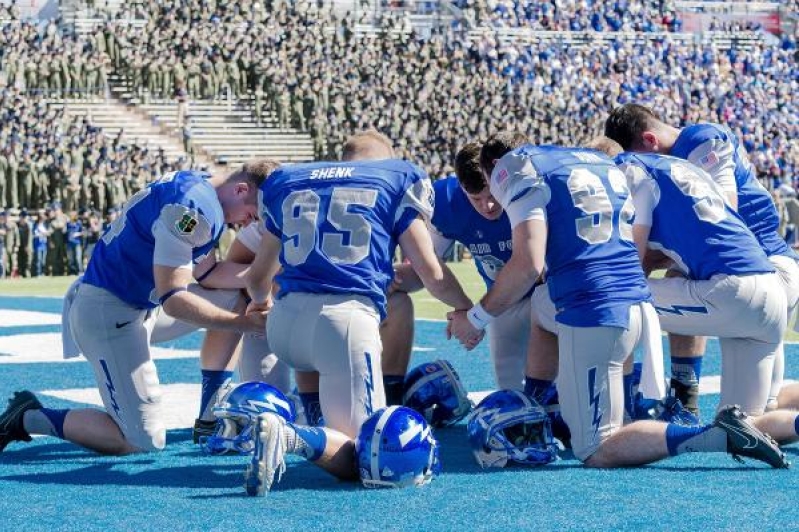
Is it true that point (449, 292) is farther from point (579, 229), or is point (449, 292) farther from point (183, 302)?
point (183, 302)

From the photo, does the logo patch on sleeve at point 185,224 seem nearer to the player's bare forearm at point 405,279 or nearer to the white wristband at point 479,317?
the white wristband at point 479,317

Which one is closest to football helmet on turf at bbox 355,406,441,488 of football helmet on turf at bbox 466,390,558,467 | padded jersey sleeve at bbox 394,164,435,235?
football helmet on turf at bbox 466,390,558,467

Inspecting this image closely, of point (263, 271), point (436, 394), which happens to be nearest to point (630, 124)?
point (436, 394)

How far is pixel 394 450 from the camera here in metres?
5.46

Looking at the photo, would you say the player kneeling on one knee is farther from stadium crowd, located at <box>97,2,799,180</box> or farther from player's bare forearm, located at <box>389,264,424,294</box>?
stadium crowd, located at <box>97,2,799,180</box>

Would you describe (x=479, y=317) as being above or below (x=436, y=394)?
above

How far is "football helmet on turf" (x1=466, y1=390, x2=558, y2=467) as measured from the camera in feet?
19.7

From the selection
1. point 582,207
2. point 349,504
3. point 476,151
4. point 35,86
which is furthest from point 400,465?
point 35,86

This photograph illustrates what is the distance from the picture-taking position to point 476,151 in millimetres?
6566

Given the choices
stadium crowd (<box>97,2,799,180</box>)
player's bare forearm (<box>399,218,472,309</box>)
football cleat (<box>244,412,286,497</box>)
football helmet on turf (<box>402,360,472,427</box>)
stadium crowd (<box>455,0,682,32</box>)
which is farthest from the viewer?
stadium crowd (<box>455,0,682,32</box>)

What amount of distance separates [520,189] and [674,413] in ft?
5.65

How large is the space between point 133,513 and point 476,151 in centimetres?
240

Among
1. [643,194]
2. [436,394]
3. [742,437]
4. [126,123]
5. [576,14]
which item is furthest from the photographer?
[576,14]

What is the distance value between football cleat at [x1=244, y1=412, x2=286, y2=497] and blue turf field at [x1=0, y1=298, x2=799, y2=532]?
0.22 feet
